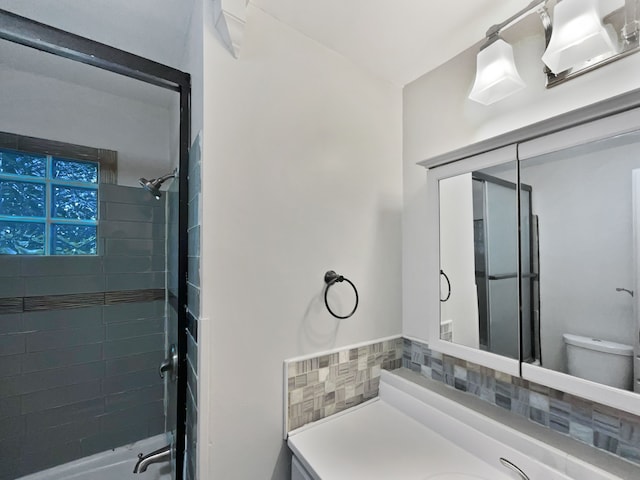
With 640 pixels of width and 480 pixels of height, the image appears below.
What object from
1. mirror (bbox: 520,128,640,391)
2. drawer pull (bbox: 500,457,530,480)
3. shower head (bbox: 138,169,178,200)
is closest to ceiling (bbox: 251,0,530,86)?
mirror (bbox: 520,128,640,391)

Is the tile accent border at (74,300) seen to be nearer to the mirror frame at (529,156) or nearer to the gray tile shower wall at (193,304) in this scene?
the gray tile shower wall at (193,304)

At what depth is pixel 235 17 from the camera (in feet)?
3.08

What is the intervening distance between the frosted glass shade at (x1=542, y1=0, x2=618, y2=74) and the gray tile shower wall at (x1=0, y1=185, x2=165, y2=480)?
216cm

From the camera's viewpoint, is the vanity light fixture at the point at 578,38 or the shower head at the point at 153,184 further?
the shower head at the point at 153,184

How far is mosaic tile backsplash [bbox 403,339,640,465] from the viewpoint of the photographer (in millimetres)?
807

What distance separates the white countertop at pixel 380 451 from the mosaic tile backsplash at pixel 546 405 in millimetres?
237

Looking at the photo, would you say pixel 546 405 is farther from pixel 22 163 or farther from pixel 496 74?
pixel 22 163

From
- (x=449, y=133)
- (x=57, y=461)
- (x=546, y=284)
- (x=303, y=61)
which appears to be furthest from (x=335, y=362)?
(x=57, y=461)

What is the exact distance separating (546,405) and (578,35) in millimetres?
1205

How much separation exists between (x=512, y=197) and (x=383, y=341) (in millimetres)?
872

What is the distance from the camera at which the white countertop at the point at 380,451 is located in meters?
0.91

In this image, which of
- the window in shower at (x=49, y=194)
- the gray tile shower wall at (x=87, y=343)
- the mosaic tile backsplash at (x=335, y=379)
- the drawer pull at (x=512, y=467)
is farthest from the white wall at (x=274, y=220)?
the window in shower at (x=49, y=194)

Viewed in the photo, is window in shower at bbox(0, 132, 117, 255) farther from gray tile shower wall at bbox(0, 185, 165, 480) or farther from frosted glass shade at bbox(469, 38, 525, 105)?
frosted glass shade at bbox(469, 38, 525, 105)

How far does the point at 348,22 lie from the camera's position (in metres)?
1.13
